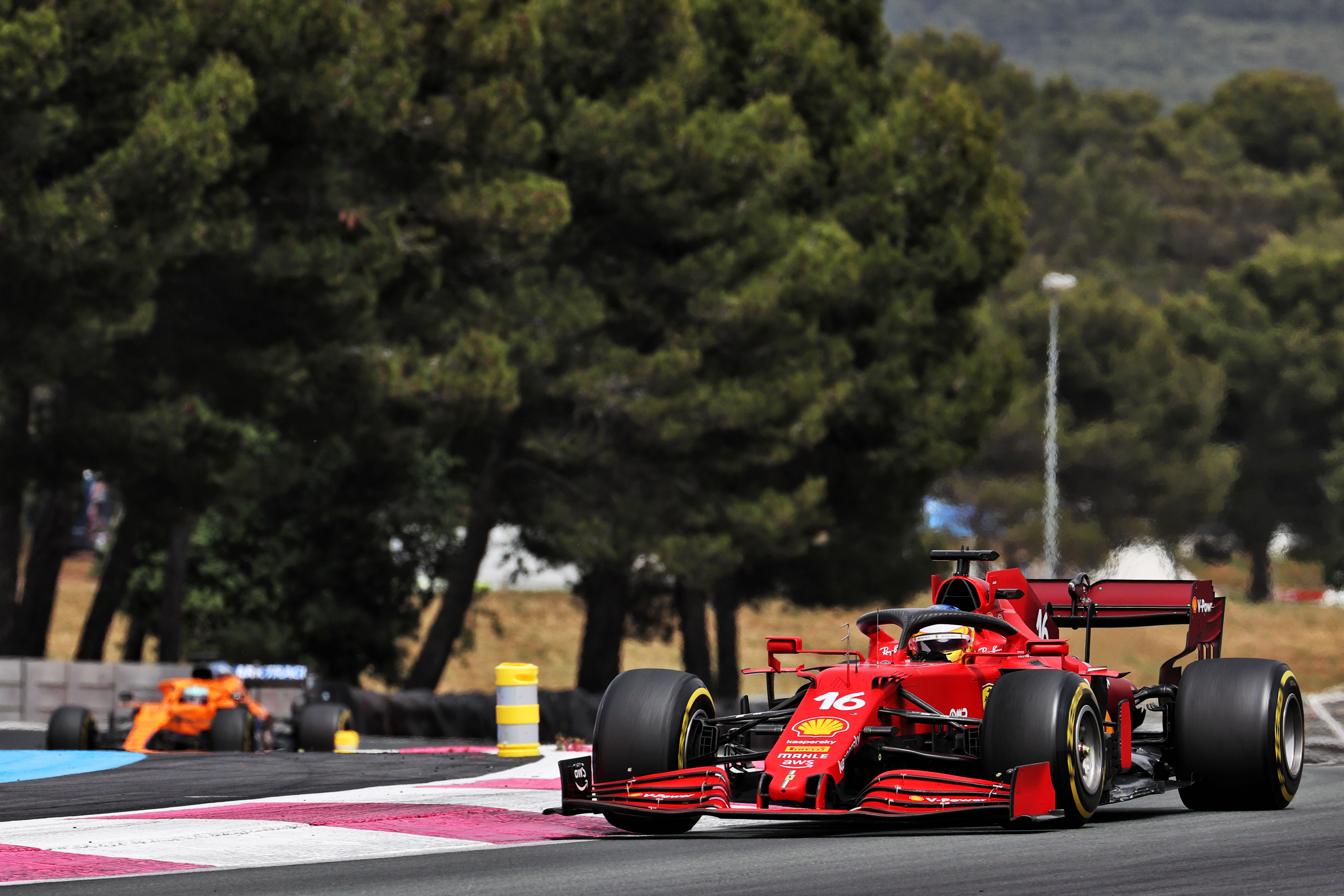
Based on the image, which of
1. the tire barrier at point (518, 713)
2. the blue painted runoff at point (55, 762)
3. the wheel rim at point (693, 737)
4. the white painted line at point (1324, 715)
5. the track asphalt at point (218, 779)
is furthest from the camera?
the white painted line at point (1324, 715)

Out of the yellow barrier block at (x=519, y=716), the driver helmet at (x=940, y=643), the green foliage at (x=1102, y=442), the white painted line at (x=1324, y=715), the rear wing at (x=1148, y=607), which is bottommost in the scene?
the white painted line at (x=1324, y=715)

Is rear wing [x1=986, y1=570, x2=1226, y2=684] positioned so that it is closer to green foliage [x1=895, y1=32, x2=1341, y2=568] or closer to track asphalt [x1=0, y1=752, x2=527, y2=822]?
track asphalt [x1=0, y1=752, x2=527, y2=822]

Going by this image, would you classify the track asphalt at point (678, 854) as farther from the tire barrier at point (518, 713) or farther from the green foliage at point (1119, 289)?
the green foliage at point (1119, 289)

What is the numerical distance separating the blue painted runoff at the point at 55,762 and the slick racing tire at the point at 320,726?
2.79m

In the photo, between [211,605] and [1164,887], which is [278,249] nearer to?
[211,605]

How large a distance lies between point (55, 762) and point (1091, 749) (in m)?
9.63

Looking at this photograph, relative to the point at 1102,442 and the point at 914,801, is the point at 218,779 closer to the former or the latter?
the point at 914,801

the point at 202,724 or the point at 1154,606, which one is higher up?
the point at 1154,606

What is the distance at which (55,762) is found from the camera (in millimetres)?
15586

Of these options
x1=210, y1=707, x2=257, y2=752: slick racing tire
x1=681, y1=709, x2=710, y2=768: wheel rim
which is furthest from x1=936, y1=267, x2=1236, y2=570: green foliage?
x1=681, y1=709, x2=710, y2=768: wheel rim

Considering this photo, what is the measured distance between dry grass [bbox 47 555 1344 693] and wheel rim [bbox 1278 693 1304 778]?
3075 cm

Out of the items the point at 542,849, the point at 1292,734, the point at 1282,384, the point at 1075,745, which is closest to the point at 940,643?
the point at 1075,745

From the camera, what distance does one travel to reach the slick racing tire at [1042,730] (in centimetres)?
908

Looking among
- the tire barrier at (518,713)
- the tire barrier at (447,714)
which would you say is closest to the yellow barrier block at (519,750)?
the tire barrier at (518,713)
